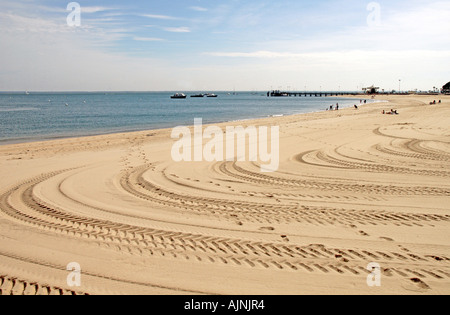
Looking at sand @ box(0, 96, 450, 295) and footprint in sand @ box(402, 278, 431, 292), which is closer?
footprint in sand @ box(402, 278, 431, 292)

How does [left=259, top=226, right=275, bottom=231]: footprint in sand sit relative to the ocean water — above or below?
below

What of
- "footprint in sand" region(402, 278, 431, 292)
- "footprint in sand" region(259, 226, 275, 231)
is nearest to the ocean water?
"footprint in sand" region(259, 226, 275, 231)

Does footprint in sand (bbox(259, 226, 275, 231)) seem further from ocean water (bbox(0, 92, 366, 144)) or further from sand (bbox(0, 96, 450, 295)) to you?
ocean water (bbox(0, 92, 366, 144))

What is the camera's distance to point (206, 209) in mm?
6566

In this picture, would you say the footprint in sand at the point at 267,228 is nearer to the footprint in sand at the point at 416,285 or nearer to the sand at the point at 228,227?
the sand at the point at 228,227

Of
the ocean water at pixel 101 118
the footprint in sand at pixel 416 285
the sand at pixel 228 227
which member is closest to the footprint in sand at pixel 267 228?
the sand at pixel 228 227

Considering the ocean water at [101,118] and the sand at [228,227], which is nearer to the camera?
the sand at [228,227]

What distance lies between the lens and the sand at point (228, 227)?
4.03 metres

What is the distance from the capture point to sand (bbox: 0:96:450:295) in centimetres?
403

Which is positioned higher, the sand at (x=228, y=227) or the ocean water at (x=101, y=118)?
the ocean water at (x=101, y=118)

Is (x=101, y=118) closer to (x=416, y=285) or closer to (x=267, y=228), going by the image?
(x=267, y=228)

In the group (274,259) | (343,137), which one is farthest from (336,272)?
(343,137)

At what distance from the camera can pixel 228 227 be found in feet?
18.5

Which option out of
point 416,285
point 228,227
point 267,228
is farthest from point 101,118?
point 416,285
